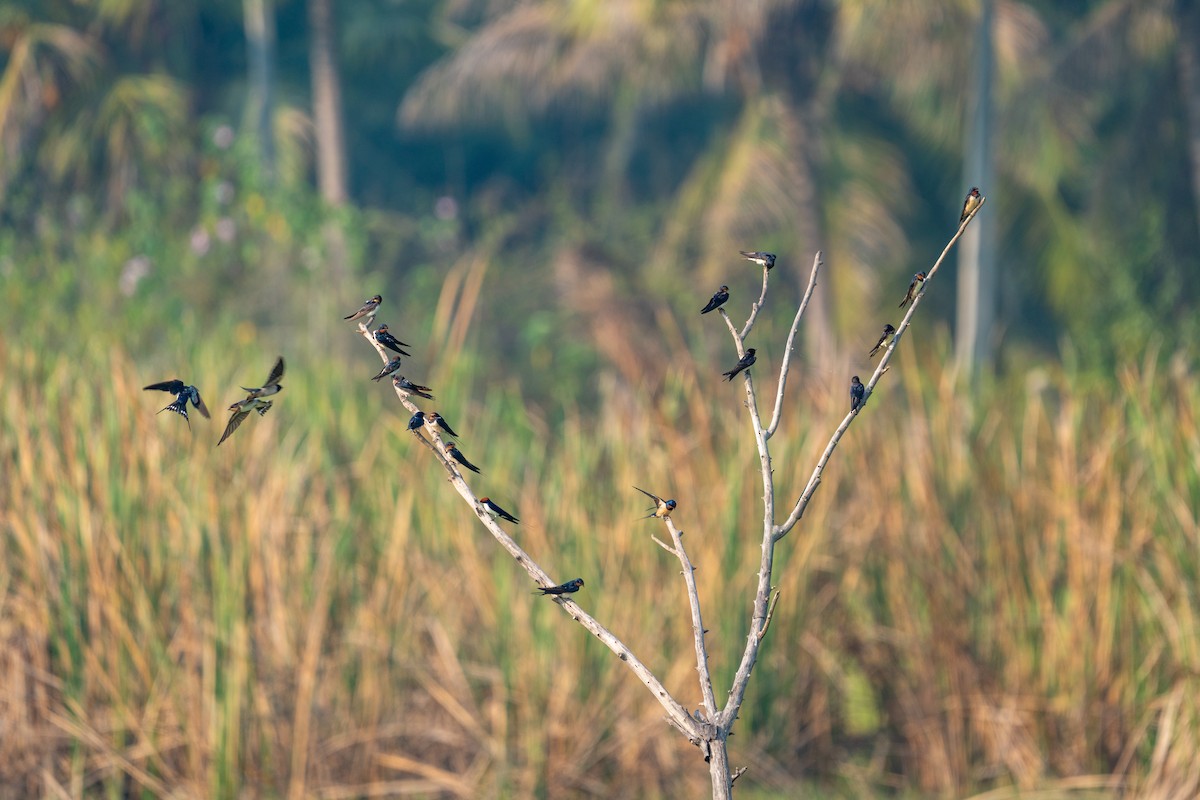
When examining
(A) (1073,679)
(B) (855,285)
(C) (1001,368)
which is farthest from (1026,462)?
(B) (855,285)

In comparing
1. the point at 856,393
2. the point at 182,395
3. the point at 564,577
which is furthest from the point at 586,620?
the point at 564,577

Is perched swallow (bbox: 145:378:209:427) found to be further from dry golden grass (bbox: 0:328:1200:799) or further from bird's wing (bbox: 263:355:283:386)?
dry golden grass (bbox: 0:328:1200:799)

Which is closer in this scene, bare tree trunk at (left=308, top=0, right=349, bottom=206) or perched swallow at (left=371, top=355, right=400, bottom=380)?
perched swallow at (left=371, top=355, right=400, bottom=380)

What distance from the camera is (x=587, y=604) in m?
4.59

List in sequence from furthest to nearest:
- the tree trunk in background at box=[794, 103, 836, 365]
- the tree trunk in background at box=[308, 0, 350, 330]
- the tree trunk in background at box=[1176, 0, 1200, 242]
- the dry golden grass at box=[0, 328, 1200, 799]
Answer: the tree trunk in background at box=[308, 0, 350, 330], the tree trunk in background at box=[794, 103, 836, 365], the tree trunk in background at box=[1176, 0, 1200, 242], the dry golden grass at box=[0, 328, 1200, 799]

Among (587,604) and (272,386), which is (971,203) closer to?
(272,386)

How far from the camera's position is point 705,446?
4.74 m

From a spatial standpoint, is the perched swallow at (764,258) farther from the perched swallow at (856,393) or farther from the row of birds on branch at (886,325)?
the perched swallow at (856,393)

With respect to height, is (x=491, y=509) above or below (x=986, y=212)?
below

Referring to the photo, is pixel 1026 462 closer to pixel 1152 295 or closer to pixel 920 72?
pixel 920 72

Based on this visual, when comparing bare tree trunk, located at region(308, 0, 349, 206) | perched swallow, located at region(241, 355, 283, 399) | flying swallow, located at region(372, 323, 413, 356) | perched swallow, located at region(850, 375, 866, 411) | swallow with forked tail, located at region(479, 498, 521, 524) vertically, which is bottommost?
swallow with forked tail, located at region(479, 498, 521, 524)

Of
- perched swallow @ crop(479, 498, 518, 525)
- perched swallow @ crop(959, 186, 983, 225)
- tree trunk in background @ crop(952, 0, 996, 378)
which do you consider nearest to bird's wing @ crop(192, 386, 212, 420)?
perched swallow @ crop(479, 498, 518, 525)

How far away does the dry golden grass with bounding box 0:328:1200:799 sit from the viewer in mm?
4051

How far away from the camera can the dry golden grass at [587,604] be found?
405cm
